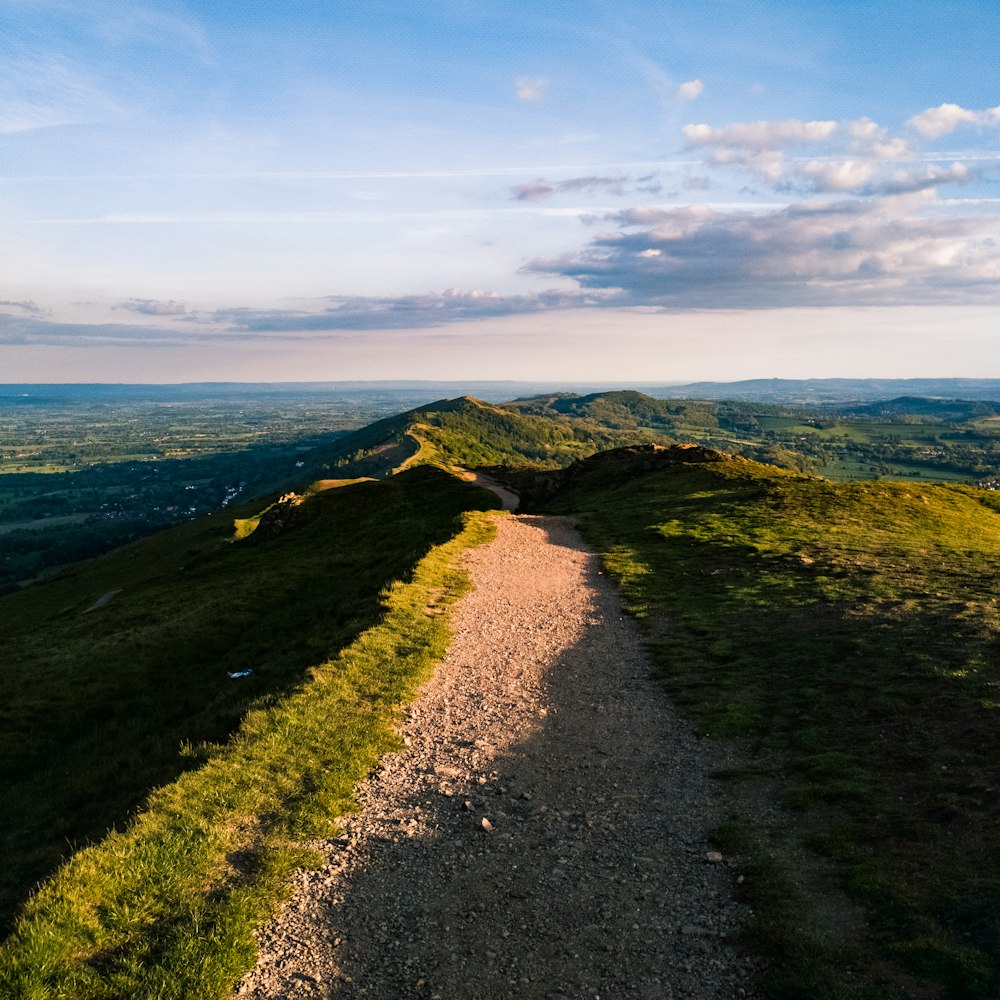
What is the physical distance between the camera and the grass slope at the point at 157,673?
50.3 ft

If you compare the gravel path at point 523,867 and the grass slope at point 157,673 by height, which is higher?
the gravel path at point 523,867

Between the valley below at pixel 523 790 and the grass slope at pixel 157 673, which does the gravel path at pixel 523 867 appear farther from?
the grass slope at pixel 157 673

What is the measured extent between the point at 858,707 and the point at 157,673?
2741 centimetres

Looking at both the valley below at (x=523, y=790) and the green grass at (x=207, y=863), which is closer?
the green grass at (x=207, y=863)

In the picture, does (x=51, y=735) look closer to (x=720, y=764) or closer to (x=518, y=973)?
(x=518, y=973)

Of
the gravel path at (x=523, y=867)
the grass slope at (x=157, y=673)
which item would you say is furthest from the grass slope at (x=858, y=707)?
the grass slope at (x=157, y=673)

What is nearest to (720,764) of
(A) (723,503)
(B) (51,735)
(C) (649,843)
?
(C) (649,843)

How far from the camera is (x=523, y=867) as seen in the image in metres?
11.5

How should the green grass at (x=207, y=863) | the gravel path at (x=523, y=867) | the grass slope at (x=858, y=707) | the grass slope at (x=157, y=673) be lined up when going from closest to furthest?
the green grass at (x=207, y=863)
the gravel path at (x=523, y=867)
the grass slope at (x=858, y=707)
the grass slope at (x=157, y=673)

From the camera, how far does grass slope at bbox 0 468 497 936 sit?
15344 millimetres

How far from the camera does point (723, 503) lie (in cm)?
5462

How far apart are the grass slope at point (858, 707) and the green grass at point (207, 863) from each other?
26.7ft

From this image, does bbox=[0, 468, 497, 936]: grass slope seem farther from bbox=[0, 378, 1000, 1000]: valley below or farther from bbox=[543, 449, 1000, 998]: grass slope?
bbox=[543, 449, 1000, 998]: grass slope

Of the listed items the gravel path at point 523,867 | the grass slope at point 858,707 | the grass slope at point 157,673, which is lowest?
the grass slope at point 157,673
